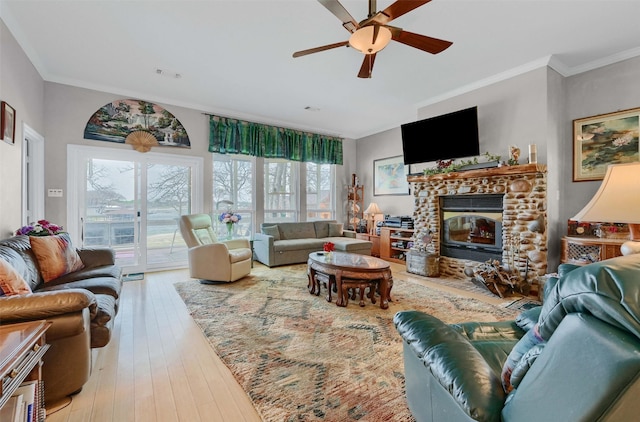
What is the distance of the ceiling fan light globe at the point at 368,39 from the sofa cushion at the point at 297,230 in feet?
12.6

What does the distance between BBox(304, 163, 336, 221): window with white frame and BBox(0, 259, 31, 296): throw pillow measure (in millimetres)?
5144

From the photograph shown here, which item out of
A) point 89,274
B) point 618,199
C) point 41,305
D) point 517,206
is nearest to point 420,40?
point 618,199

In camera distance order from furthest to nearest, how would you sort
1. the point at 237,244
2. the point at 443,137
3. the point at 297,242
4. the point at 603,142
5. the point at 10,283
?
the point at 297,242, the point at 237,244, the point at 443,137, the point at 603,142, the point at 10,283

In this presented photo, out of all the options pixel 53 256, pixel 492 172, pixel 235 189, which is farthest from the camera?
pixel 235 189

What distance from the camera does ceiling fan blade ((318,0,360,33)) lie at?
1.94m

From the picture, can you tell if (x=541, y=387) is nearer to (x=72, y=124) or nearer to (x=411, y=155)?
(x=411, y=155)

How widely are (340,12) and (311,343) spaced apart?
8.43 feet

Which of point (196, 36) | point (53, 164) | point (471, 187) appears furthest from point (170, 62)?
point (471, 187)

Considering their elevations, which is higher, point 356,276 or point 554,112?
point 554,112

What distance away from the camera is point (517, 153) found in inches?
145

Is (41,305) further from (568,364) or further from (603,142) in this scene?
(603,142)

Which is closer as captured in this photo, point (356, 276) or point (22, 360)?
point (22, 360)

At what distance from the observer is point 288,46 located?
3162 millimetres

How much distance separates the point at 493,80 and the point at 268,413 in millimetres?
4693
